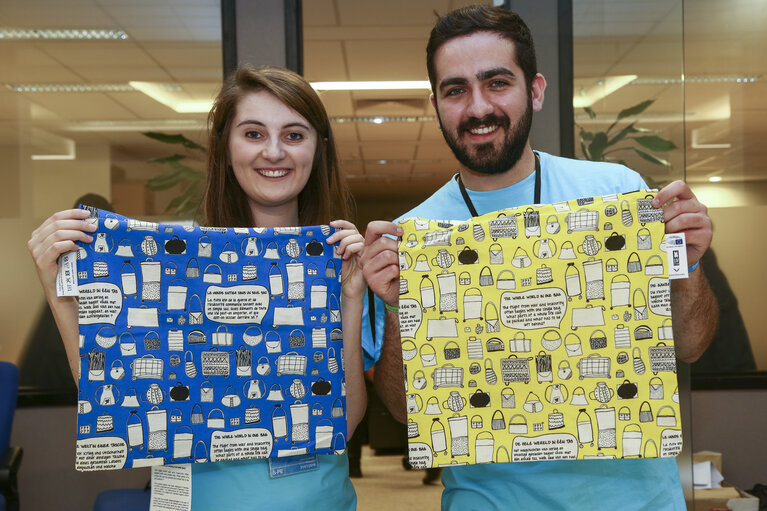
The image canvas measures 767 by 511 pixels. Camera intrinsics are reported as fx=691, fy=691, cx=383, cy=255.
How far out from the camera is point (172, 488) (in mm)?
1400

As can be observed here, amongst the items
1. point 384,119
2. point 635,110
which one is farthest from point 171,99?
point 384,119

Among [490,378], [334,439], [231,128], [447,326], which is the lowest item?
[334,439]

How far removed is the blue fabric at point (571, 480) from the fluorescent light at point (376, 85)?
450 cm

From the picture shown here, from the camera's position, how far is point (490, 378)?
137 centimetres

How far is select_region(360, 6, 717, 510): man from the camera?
1.38 m

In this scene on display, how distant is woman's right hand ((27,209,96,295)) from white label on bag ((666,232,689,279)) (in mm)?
1146

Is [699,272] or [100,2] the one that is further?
[100,2]

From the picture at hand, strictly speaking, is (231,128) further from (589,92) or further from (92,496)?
(92,496)

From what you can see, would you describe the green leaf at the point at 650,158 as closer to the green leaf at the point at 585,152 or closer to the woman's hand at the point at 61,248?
the green leaf at the point at 585,152

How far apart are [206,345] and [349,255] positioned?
1.15 feet

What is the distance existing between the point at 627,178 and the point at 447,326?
553mm

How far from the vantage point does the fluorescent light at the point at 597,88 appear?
323 centimetres

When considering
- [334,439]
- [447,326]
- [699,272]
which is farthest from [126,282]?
[699,272]

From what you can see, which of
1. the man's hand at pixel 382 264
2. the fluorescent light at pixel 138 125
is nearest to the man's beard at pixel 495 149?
the man's hand at pixel 382 264
